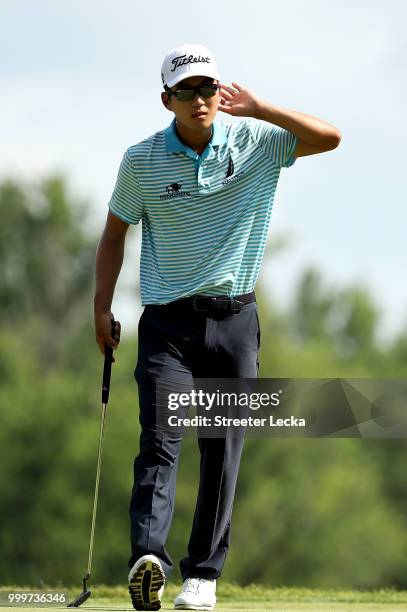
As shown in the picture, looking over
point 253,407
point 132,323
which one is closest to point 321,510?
point 132,323

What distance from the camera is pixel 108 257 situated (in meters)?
7.96

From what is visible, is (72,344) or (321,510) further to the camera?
(72,344)

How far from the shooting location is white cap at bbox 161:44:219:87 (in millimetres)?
7516

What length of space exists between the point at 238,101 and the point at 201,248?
79cm

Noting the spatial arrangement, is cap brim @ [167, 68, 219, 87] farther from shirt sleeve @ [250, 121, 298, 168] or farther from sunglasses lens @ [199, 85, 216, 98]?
shirt sleeve @ [250, 121, 298, 168]

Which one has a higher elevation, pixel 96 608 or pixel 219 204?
pixel 219 204

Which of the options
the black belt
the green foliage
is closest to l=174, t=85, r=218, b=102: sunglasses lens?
the black belt

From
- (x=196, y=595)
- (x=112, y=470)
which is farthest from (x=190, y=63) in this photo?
(x=112, y=470)

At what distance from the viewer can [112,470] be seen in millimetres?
50156

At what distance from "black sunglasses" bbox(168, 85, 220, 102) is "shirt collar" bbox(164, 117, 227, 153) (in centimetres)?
20

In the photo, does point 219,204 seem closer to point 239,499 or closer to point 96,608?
point 96,608

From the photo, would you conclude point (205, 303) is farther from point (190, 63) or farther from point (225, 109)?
point (190, 63)

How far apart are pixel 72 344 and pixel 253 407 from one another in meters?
54.2

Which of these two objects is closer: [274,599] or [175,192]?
[175,192]
